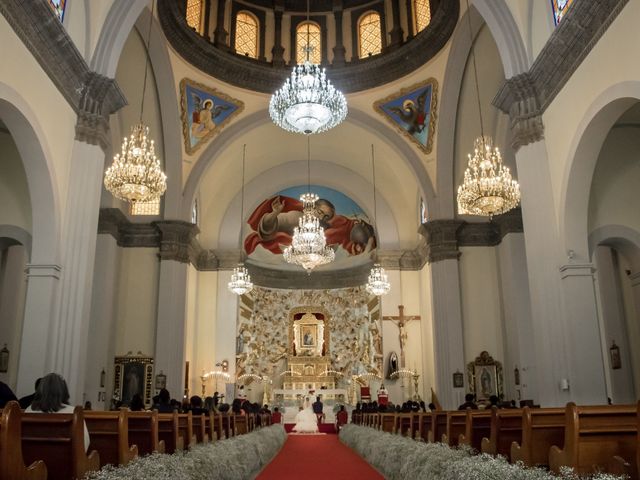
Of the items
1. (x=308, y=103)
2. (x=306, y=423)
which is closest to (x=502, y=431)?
(x=308, y=103)

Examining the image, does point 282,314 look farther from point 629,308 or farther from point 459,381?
point 629,308

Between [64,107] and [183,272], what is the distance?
26.6ft

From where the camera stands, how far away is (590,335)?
880 centimetres

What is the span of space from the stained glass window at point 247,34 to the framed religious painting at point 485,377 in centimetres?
1133

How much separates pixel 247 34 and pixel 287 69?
1999 millimetres

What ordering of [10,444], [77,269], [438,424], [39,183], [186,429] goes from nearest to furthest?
[10,444]
[186,429]
[438,424]
[39,183]
[77,269]

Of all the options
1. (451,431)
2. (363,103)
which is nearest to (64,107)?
(451,431)

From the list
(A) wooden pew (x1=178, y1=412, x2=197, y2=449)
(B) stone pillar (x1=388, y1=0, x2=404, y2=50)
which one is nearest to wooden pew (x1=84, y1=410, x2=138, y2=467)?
(A) wooden pew (x1=178, y1=412, x2=197, y2=449)

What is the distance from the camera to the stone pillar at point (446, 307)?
53.2ft

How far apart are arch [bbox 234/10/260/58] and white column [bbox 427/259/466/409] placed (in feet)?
28.8

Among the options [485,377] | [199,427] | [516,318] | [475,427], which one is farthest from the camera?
[485,377]

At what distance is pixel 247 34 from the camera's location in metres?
18.5

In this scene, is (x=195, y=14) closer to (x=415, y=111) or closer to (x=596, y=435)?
(x=415, y=111)

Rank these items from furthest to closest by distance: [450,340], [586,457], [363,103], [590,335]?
[363,103], [450,340], [590,335], [586,457]
